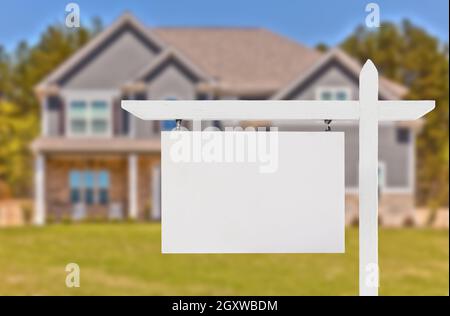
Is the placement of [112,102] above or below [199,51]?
below

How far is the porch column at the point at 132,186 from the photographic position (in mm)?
27281

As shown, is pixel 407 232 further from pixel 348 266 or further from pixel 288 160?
pixel 288 160

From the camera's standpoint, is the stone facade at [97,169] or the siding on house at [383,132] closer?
the stone facade at [97,169]

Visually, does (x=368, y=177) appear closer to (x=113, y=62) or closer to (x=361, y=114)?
(x=361, y=114)

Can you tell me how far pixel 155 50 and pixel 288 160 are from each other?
925 inches

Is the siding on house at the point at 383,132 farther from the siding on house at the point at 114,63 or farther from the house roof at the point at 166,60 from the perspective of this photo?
the siding on house at the point at 114,63

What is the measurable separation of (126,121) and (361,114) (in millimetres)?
22927

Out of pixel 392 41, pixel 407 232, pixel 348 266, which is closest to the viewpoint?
pixel 348 266

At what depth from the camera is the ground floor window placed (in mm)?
27625

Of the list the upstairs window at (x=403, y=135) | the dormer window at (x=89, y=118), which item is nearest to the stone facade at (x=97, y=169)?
the dormer window at (x=89, y=118)

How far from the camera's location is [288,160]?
21.1 feet

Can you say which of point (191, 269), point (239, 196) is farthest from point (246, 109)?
point (191, 269)

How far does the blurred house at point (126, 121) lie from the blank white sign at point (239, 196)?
2107 centimetres
